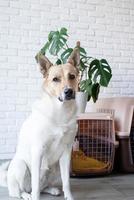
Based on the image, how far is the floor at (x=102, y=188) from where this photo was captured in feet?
6.06

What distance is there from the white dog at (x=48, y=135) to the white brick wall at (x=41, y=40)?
125cm

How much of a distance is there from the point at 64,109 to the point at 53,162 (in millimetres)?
337

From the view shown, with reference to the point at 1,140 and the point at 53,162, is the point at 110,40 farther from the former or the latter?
the point at 53,162

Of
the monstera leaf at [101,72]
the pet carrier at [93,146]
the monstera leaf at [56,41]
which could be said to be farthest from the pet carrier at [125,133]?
the monstera leaf at [56,41]

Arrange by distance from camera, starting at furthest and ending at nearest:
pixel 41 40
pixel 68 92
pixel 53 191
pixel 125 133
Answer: pixel 41 40 → pixel 125 133 → pixel 53 191 → pixel 68 92

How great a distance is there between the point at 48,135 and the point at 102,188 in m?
0.71

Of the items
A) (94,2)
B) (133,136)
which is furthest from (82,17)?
(133,136)

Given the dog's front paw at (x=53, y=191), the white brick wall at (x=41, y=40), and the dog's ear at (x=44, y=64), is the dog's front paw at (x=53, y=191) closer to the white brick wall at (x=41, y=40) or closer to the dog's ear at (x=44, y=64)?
the dog's ear at (x=44, y=64)

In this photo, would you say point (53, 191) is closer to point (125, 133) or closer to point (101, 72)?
point (125, 133)

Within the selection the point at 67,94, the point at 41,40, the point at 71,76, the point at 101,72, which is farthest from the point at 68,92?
the point at 41,40

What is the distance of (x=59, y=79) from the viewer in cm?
162

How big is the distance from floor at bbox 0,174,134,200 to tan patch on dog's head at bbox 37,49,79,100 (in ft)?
2.32

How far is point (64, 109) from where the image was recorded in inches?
66.4

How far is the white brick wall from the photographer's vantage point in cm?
304
